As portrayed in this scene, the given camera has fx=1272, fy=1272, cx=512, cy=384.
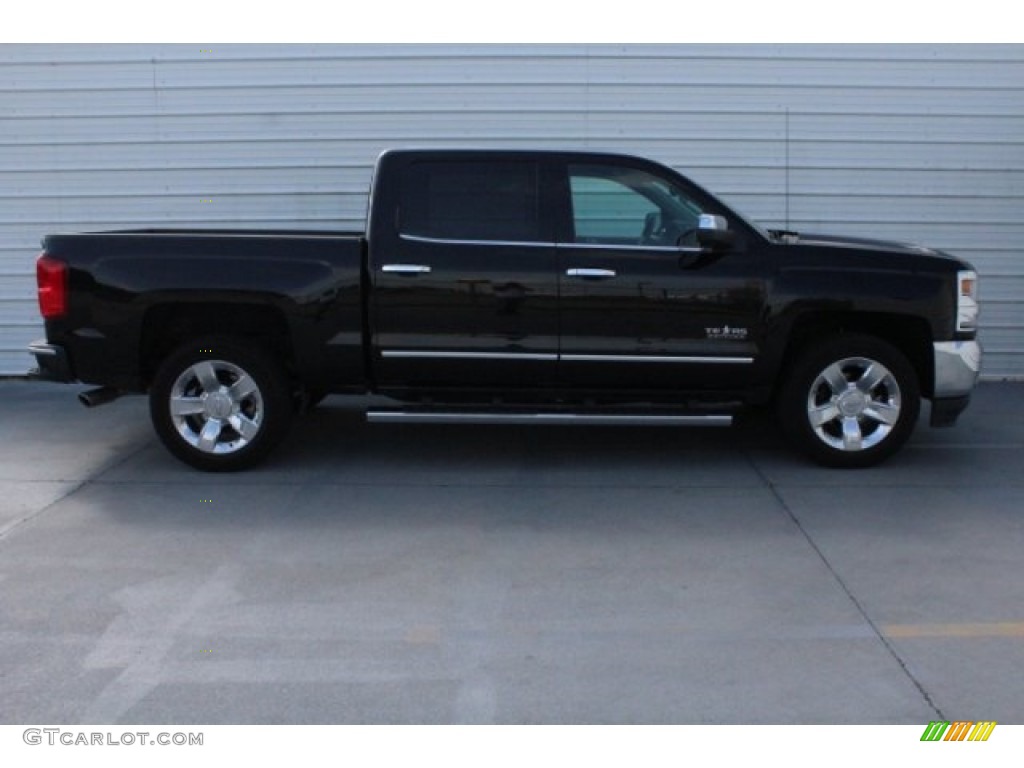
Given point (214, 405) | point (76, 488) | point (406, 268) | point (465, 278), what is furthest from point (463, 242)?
point (76, 488)

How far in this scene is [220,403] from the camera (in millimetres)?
7617

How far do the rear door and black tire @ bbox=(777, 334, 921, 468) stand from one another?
1.51 meters

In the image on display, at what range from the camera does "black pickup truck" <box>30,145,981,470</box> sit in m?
7.45

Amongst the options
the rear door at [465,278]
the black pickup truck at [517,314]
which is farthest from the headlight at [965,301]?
the rear door at [465,278]

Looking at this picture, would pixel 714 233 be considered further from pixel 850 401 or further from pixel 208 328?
pixel 208 328

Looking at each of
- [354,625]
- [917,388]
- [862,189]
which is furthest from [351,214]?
[354,625]

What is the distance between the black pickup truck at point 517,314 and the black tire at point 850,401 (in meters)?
0.01

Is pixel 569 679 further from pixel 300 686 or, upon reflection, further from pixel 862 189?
pixel 862 189

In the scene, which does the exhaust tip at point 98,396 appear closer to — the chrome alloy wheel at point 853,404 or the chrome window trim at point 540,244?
the chrome window trim at point 540,244

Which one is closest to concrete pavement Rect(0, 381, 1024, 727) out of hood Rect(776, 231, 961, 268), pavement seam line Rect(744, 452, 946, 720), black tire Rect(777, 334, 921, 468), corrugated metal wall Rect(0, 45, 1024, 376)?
pavement seam line Rect(744, 452, 946, 720)

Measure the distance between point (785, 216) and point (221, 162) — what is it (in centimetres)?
479

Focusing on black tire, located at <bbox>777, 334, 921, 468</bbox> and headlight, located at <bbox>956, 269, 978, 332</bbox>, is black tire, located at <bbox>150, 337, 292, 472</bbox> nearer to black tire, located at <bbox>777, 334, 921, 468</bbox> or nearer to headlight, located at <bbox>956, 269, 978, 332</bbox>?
black tire, located at <bbox>777, 334, 921, 468</bbox>
